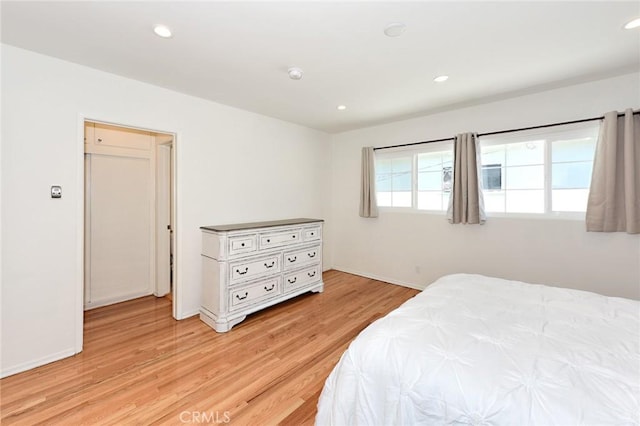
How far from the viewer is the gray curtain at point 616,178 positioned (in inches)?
96.0

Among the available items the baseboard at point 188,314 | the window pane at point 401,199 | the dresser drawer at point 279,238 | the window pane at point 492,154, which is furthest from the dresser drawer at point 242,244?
the window pane at point 492,154

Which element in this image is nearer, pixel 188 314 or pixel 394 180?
pixel 188 314

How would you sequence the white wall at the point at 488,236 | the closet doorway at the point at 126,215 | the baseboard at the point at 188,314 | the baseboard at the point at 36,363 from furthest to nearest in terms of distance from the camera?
the closet doorway at the point at 126,215 < the baseboard at the point at 188,314 < the white wall at the point at 488,236 < the baseboard at the point at 36,363

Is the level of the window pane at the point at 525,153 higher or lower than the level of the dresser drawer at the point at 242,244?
higher

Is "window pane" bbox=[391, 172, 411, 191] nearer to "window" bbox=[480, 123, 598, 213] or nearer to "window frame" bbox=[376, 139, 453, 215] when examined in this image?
"window frame" bbox=[376, 139, 453, 215]

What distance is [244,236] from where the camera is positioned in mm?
2941

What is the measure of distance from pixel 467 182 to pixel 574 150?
→ 1.02m

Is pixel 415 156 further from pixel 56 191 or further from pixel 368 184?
pixel 56 191

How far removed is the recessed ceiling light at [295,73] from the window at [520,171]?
2208 millimetres

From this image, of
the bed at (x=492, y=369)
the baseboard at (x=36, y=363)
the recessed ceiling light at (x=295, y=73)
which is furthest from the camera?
the recessed ceiling light at (x=295, y=73)

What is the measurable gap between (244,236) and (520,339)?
245 cm

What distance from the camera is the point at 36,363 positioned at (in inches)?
83.8

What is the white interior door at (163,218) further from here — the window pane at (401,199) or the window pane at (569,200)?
the window pane at (569,200)

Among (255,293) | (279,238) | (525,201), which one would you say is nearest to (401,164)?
(525,201)
